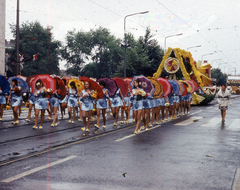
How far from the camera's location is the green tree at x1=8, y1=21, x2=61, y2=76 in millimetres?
53188

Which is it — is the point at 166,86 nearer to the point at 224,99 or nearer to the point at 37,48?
the point at 224,99

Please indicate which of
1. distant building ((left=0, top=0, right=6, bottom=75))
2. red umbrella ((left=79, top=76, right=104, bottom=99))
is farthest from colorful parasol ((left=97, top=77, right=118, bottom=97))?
distant building ((left=0, top=0, right=6, bottom=75))

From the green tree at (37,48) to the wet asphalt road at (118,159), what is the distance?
143 feet

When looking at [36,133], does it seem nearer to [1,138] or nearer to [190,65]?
[1,138]

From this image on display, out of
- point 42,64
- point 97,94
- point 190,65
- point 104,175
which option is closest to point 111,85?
point 97,94

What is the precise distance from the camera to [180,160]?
700 centimetres

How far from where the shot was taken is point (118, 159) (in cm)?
699

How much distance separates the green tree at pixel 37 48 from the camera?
174 feet

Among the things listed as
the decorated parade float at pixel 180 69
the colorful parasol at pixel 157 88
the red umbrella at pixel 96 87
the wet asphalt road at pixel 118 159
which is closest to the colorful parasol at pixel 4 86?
the wet asphalt road at pixel 118 159

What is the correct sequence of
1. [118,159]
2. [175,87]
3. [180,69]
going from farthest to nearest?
[180,69], [175,87], [118,159]

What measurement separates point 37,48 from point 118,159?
2008 inches

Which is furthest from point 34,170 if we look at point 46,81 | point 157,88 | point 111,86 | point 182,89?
point 182,89

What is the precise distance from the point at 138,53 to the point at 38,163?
3199cm

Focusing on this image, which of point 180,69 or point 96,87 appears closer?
point 96,87
